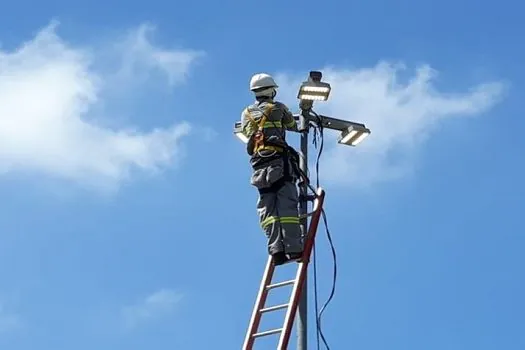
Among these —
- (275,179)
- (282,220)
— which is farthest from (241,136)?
(282,220)

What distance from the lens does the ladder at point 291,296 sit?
358 inches

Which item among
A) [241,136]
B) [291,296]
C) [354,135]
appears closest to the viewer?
[291,296]

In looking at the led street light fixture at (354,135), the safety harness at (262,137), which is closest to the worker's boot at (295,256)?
the safety harness at (262,137)

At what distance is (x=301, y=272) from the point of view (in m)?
9.68

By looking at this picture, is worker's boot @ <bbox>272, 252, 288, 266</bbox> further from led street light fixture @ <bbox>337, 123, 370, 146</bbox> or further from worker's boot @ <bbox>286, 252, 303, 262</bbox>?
led street light fixture @ <bbox>337, 123, 370, 146</bbox>

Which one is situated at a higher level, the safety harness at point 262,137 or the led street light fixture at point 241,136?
the led street light fixture at point 241,136

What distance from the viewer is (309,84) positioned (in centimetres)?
1155

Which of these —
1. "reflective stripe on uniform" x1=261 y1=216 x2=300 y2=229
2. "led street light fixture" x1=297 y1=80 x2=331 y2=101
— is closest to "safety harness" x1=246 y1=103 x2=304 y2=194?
"reflective stripe on uniform" x1=261 y1=216 x2=300 y2=229

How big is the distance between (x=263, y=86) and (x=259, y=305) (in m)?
2.14

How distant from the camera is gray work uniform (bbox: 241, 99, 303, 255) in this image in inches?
393

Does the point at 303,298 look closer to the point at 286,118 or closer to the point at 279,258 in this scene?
the point at 279,258

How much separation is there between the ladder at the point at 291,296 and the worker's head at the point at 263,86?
1177 mm

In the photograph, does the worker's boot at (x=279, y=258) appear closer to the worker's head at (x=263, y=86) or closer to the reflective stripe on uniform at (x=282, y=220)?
the reflective stripe on uniform at (x=282, y=220)

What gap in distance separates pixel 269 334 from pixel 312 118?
3154 millimetres
